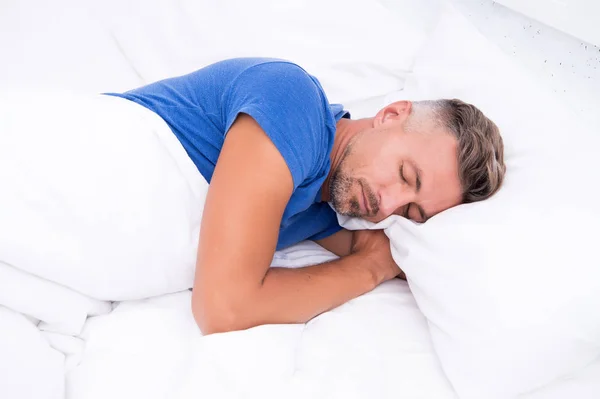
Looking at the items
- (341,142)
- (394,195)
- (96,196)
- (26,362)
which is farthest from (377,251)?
(26,362)

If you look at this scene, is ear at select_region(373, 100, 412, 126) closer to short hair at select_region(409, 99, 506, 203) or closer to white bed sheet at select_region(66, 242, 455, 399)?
short hair at select_region(409, 99, 506, 203)

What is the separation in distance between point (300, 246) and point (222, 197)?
470 millimetres

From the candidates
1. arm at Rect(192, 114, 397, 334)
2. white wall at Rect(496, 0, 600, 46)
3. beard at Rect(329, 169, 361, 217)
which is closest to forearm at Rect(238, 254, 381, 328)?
arm at Rect(192, 114, 397, 334)

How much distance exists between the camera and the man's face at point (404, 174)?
1.13 m

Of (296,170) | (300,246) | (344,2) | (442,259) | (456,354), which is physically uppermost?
(344,2)

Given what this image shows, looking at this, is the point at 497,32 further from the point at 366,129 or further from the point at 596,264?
the point at 596,264

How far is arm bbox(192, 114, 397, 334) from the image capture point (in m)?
0.92

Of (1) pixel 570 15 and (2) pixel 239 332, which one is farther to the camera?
(1) pixel 570 15

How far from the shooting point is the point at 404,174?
1.13 metres

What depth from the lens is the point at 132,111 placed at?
1.07 m

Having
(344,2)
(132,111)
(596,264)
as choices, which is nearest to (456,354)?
(596,264)

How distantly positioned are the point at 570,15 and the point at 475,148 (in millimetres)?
420

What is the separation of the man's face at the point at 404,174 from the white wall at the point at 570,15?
398mm

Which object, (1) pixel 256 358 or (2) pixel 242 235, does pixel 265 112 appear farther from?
(1) pixel 256 358
